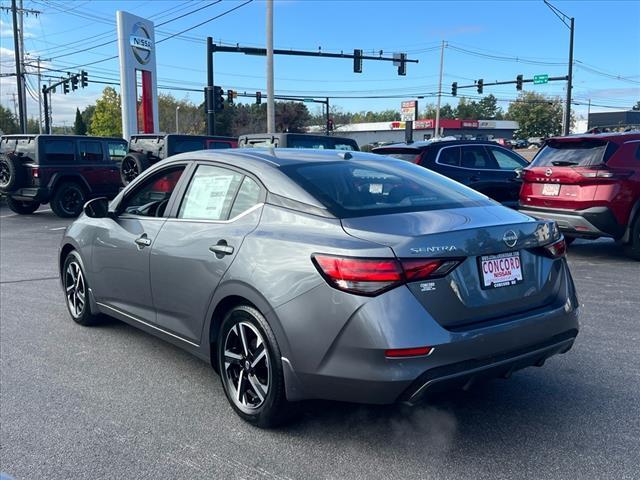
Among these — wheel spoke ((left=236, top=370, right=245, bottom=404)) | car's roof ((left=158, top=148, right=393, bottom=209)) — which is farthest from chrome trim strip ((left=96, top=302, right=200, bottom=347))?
car's roof ((left=158, top=148, right=393, bottom=209))

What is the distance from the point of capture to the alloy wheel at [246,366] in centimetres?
347

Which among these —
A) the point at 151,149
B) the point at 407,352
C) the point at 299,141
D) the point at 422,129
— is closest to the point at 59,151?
the point at 151,149

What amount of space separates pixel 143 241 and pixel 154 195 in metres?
0.65

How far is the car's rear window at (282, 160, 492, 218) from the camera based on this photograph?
349 cm

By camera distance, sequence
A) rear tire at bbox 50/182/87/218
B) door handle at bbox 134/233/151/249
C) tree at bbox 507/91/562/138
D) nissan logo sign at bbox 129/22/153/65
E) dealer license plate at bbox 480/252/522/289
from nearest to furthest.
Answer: dealer license plate at bbox 480/252/522/289, door handle at bbox 134/233/151/249, rear tire at bbox 50/182/87/218, nissan logo sign at bbox 129/22/153/65, tree at bbox 507/91/562/138

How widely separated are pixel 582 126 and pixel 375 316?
431ft

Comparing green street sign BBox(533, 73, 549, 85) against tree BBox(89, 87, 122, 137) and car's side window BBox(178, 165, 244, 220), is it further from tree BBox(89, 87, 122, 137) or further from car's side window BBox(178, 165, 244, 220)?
tree BBox(89, 87, 122, 137)

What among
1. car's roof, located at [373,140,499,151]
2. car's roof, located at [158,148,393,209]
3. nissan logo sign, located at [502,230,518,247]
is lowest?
nissan logo sign, located at [502,230,518,247]

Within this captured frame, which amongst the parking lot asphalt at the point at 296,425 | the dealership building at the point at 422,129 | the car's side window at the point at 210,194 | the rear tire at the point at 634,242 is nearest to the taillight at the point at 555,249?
the parking lot asphalt at the point at 296,425

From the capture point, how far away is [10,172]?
1438cm

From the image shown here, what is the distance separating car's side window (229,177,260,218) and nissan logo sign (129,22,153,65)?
2642 cm

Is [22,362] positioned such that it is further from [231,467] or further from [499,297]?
[499,297]

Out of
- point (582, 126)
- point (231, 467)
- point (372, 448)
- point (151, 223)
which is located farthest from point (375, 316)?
point (582, 126)

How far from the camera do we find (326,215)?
130 inches
